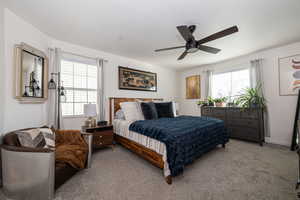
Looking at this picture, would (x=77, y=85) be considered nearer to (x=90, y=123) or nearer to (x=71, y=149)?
(x=90, y=123)

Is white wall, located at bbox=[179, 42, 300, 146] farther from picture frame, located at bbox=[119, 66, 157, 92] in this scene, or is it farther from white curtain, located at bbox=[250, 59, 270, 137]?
picture frame, located at bbox=[119, 66, 157, 92]

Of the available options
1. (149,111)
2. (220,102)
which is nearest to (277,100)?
(220,102)

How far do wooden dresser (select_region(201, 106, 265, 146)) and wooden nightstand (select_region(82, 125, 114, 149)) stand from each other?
11.2 ft

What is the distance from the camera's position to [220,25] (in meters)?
2.19

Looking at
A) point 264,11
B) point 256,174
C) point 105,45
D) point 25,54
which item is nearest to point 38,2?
point 25,54

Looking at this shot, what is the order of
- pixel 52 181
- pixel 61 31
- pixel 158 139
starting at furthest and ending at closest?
pixel 61 31, pixel 158 139, pixel 52 181

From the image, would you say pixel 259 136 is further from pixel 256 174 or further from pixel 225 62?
pixel 225 62

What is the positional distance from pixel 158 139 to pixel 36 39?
2997 millimetres

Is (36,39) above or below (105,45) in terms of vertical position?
below

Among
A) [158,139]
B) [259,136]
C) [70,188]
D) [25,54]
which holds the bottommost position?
[70,188]

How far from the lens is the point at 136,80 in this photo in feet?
13.2

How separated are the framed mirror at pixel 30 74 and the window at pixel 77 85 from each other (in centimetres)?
45

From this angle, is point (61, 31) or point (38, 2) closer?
point (38, 2)

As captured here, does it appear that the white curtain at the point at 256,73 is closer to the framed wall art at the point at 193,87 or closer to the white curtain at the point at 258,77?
the white curtain at the point at 258,77
